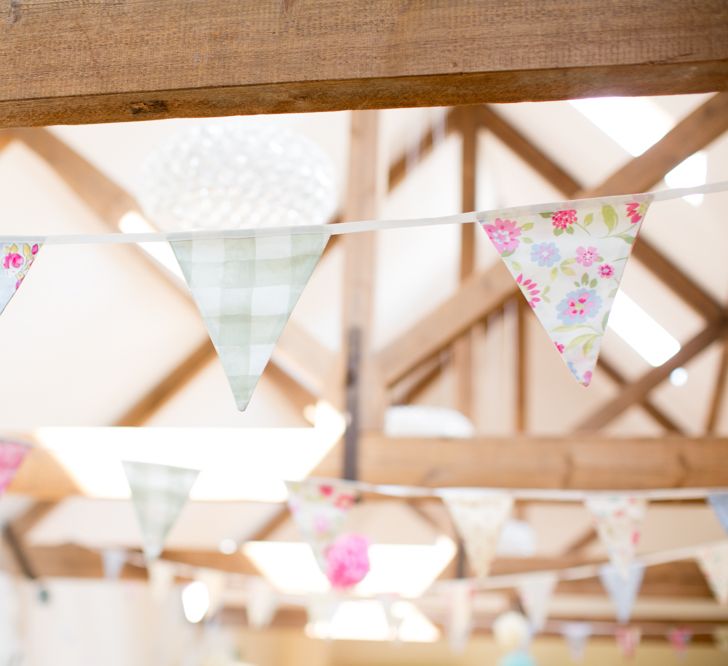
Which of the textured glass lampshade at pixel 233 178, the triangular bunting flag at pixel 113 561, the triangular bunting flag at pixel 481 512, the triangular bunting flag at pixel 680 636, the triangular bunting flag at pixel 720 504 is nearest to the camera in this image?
the textured glass lampshade at pixel 233 178

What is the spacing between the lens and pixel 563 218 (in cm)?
154

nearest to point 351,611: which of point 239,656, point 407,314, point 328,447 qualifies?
point 239,656

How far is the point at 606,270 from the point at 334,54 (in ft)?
1.80

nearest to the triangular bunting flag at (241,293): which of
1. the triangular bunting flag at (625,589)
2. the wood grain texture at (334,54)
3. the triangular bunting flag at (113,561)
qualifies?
the wood grain texture at (334,54)

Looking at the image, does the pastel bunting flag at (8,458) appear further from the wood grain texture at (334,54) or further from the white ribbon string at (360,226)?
the wood grain texture at (334,54)

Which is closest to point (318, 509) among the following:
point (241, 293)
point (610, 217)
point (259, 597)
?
point (241, 293)

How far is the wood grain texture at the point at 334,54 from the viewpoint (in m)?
1.32

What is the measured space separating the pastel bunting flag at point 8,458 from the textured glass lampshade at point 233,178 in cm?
95

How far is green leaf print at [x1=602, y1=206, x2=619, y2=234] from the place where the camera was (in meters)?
1.52

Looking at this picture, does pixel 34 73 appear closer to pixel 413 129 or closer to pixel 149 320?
pixel 149 320

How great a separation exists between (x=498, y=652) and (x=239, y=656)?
2385 mm

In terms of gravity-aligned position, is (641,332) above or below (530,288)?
above

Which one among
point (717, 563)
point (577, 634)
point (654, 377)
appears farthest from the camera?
point (577, 634)

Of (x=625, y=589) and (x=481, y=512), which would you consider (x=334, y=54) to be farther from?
(x=625, y=589)
